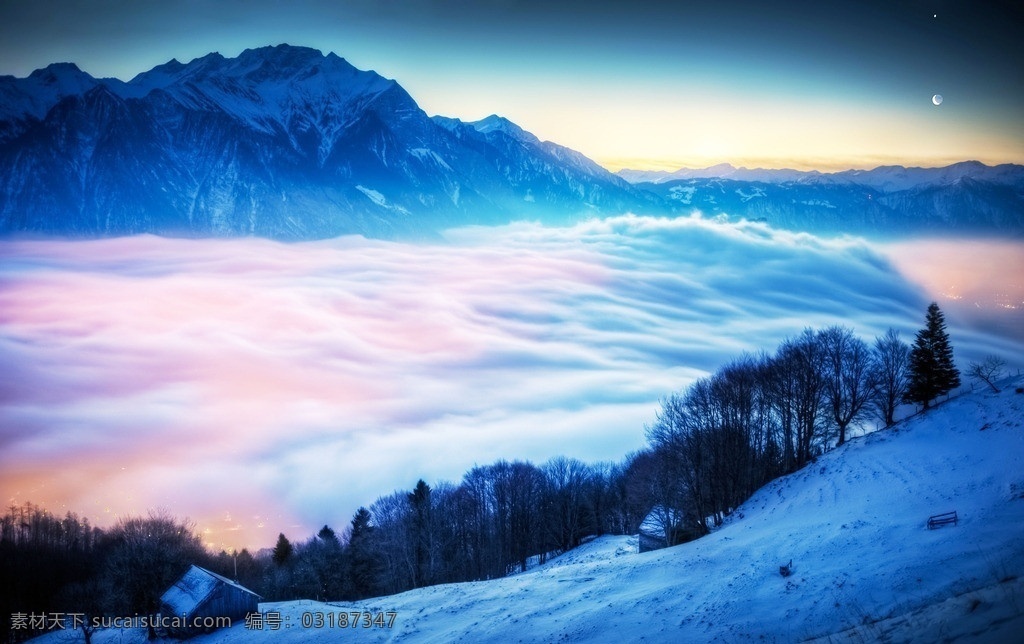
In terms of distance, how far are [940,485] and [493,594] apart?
86.5ft

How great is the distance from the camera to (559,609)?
91.7 ft

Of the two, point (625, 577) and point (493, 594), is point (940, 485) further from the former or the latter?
point (493, 594)

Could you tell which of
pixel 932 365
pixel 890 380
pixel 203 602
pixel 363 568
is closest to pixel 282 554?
pixel 363 568

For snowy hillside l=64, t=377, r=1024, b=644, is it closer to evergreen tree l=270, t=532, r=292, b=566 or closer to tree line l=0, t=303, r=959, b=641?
tree line l=0, t=303, r=959, b=641

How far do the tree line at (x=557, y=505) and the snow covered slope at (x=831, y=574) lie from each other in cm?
629

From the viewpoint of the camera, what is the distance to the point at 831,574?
22.8m

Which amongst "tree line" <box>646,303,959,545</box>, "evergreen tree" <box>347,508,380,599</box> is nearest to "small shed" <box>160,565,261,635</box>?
"evergreen tree" <box>347,508,380,599</box>

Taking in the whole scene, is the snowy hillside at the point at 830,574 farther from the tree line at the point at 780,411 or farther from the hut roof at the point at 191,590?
the tree line at the point at 780,411

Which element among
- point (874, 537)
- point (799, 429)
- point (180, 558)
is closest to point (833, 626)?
point (874, 537)

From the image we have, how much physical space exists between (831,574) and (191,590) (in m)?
41.1

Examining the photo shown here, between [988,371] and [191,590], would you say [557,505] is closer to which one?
[191,590]

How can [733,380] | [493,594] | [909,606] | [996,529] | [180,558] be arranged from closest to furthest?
[909,606] → [996,529] → [493,594] → [180,558] → [733,380]

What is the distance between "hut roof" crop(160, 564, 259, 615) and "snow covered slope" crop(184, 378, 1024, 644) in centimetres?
272

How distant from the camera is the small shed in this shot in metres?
37.2
